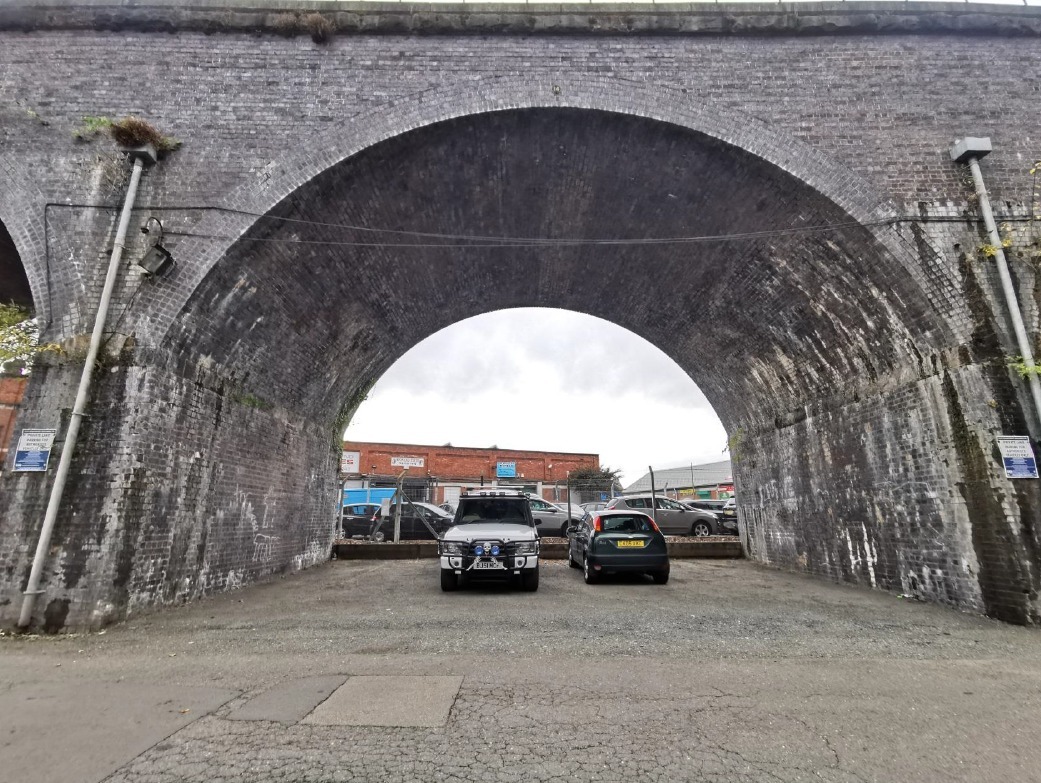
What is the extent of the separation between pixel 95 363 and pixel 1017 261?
42.2 ft

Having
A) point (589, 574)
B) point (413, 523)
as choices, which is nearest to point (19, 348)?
point (589, 574)

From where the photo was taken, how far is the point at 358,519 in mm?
18688

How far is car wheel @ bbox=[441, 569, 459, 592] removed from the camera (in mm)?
8891

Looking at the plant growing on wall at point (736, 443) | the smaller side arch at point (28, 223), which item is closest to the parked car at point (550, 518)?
the plant growing on wall at point (736, 443)

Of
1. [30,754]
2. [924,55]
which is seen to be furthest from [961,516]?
[30,754]

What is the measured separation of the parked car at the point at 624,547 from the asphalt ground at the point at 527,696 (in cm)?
239

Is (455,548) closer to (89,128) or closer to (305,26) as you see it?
(89,128)

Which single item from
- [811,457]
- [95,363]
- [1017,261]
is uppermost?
[1017,261]

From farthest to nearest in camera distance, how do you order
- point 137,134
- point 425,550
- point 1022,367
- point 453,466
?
1. point 453,466
2. point 425,550
3. point 137,134
4. point 1022,367

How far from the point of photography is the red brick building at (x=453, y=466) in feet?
110

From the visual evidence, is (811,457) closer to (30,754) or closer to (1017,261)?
(1017,261)

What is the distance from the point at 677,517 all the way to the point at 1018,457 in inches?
481

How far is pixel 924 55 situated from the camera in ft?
28.3

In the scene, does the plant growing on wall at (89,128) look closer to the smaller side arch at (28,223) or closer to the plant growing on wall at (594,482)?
the smaller side arch at (28,223)
